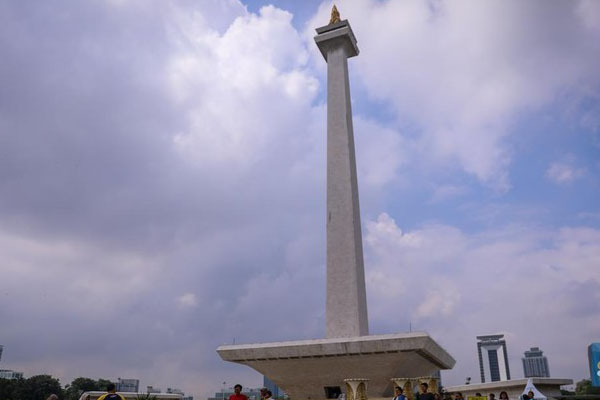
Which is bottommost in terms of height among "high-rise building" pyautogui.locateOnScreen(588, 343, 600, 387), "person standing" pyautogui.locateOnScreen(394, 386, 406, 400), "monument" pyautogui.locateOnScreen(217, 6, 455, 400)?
"person standing" pyautogui.locateOnScreen(394, 386, 406, 400)

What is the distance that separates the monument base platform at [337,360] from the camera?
21.2 m

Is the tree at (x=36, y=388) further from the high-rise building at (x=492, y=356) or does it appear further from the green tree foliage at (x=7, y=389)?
the high-rise building at (x=492, y=356)

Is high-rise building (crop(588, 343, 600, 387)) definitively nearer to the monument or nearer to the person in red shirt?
the person in red shirt

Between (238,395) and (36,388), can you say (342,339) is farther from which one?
(36,388)

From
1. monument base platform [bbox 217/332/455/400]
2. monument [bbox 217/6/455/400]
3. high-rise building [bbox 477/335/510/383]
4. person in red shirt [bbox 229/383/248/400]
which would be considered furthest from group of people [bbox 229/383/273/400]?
high-rise building [bbox 477/335/510/383]

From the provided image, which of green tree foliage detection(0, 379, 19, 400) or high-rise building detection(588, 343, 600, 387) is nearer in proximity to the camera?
high-rise building detection(588, 343, 600, 387)

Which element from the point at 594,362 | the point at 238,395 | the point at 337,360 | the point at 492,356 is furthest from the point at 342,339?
the point at 492,356

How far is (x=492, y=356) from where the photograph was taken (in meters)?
158

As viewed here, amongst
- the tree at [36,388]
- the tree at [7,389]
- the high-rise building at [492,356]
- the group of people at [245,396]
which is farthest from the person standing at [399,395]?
the high-rise building at [492,356]

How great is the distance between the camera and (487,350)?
486ft

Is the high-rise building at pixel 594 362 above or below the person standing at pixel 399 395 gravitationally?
above

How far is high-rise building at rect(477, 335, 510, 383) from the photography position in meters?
129

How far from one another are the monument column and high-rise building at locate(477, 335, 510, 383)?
110 metres

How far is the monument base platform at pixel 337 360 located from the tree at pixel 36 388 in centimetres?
4916
